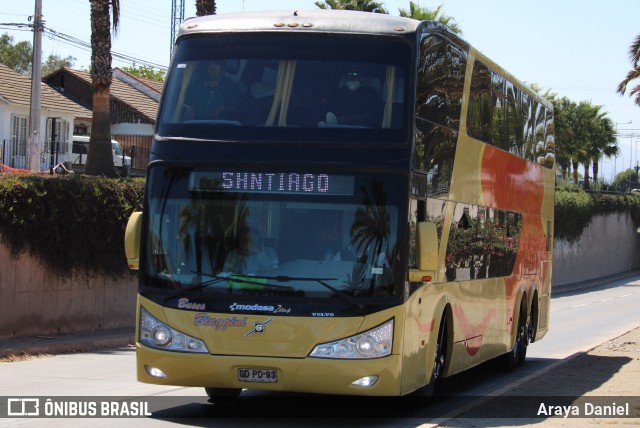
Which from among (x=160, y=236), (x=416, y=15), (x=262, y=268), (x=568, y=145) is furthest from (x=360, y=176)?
(x=568, y=145)

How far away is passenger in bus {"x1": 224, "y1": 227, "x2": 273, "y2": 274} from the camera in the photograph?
10188 mm

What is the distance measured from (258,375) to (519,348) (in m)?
9.07

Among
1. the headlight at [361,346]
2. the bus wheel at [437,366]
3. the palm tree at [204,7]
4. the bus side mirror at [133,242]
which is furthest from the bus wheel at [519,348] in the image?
the palm tree at [204,7]

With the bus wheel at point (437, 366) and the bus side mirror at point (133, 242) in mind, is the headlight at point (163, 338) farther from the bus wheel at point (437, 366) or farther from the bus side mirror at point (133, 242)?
the bus wheel at point (437, 366)

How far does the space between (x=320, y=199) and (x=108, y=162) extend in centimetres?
1774

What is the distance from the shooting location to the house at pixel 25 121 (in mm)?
45688

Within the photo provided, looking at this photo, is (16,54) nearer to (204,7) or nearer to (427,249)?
(204,7)

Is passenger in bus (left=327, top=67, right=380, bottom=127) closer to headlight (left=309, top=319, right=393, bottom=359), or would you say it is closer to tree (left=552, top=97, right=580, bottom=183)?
headlight (left=309, top=319, right=393, bottom=359)

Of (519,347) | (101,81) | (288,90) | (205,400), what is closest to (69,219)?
(101,81)

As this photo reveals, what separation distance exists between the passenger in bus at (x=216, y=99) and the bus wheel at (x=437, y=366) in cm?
364

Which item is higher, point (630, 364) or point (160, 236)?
point (160, 236)

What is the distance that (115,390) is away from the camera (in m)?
13.4

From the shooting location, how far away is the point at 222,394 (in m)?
12.1

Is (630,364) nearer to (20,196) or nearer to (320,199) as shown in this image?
(320,199)
